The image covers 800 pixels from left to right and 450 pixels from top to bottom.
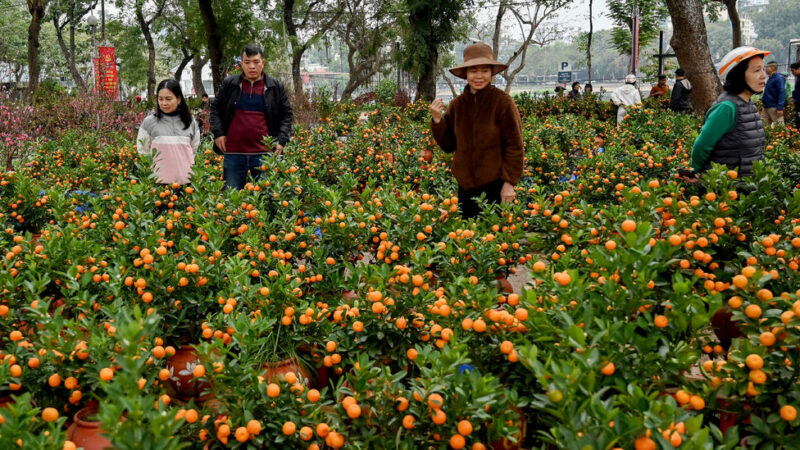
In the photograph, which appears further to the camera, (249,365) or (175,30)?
(175,30)

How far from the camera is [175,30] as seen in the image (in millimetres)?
31312

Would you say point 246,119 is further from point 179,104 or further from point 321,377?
point 321,377

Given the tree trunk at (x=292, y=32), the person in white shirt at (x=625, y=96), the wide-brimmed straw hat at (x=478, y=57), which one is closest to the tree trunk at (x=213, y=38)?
the tree trunk at (x=292, y=32)

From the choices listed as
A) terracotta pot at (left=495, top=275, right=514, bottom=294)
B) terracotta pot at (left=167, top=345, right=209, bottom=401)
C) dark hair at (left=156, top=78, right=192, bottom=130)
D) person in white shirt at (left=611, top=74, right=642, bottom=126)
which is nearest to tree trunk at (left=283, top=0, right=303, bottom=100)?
person in white shirt at (left=611, top=74, right=642, bottom=126)

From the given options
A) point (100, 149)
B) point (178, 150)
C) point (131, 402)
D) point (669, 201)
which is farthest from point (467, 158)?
point (100, 149)

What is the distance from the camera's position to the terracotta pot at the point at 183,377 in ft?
9.07

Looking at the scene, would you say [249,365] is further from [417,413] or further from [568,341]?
[568,341]

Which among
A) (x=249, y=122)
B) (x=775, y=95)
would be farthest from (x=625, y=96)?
(x=249, y=122)

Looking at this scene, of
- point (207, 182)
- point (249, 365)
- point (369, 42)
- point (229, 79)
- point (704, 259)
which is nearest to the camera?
point (249, 365)

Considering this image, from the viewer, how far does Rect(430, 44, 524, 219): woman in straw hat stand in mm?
3994

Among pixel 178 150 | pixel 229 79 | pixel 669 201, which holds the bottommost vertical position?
pixel 669 201

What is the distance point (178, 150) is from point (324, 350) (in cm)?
328

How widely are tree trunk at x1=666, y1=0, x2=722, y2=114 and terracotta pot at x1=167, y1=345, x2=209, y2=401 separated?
10718 millimetres

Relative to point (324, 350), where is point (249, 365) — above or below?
above
